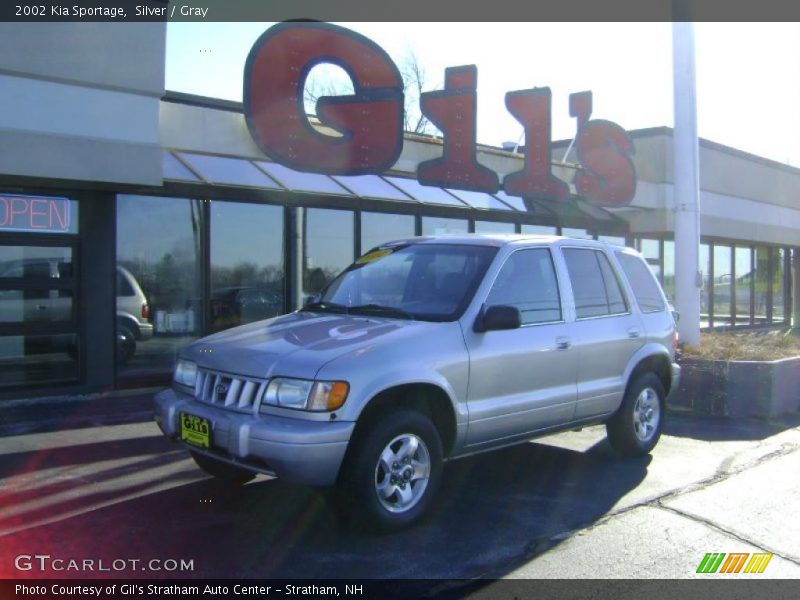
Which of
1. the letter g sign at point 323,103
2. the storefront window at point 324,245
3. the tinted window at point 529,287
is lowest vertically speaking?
the tinted window at point 529,287

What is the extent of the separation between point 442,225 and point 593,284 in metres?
7.20

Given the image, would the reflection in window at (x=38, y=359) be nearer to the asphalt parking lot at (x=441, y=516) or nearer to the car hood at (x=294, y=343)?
the asphalt parking lot at (x=441, y=516)

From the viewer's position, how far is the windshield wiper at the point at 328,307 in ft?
19.1

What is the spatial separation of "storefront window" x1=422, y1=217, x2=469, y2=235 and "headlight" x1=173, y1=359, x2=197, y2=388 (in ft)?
26.9

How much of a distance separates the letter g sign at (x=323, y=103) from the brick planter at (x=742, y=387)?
→ 237 inches

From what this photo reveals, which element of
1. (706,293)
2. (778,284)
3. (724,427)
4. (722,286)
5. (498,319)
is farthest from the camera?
(778,284)

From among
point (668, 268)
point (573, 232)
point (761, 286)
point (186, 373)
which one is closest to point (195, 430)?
point (186, 373)

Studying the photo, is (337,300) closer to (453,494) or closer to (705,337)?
(453,494)

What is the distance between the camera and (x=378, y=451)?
180 inches

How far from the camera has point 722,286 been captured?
22.5 meters

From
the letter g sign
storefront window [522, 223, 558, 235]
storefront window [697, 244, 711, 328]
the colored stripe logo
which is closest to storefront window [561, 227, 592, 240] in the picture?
storefront window [522, 223, 558, 235]

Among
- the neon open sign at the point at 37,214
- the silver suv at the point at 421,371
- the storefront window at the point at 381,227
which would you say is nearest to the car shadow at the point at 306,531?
the silver suv at the point at 421,371

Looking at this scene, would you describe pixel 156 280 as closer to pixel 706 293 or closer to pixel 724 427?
pixel 724 427

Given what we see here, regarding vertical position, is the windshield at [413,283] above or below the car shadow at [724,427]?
above
